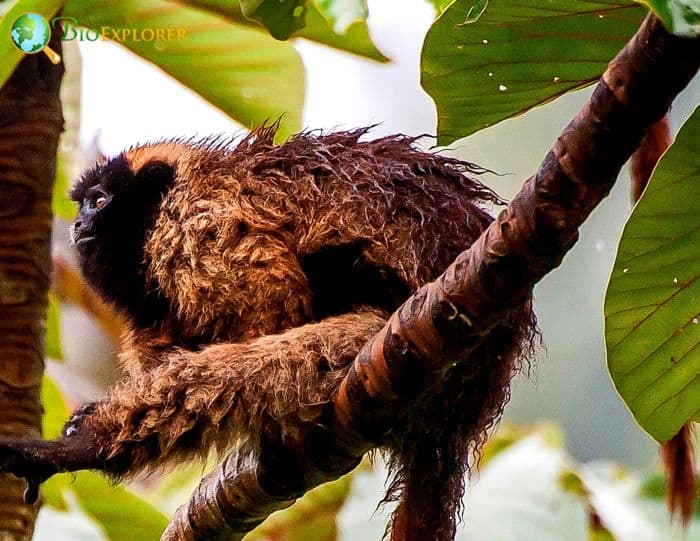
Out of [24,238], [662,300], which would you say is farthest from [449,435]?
[24,238]

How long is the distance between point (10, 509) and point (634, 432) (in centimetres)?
415

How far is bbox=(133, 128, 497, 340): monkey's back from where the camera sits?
1.56 metres

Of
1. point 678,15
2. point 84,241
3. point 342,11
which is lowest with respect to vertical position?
point 84,241

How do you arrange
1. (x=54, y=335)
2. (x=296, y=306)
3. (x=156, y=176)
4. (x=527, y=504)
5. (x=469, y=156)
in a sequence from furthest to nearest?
(x=469, y=156) < (x=54, y=335) < (x=527, y=504) < (x=156, y=176) < (x=296, y=306)

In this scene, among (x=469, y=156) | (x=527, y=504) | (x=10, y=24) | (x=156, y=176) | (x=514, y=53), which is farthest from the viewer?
(x=469, y=156)

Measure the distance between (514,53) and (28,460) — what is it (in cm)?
95

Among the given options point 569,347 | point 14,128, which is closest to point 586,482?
point 14,128

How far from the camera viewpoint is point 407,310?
1.21m

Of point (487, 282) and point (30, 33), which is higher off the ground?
point (487, 282)

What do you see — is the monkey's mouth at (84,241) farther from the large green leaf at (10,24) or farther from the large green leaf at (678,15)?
the large green leaf at (678,15)

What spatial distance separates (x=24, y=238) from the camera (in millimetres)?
1993

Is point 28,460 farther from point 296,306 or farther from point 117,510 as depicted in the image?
point 117,510

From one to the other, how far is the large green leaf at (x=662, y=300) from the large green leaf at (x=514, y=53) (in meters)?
0.25

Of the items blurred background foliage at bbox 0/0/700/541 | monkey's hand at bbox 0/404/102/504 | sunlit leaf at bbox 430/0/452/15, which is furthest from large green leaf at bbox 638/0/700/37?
monkey's hand at bbox 0/404/102/504
